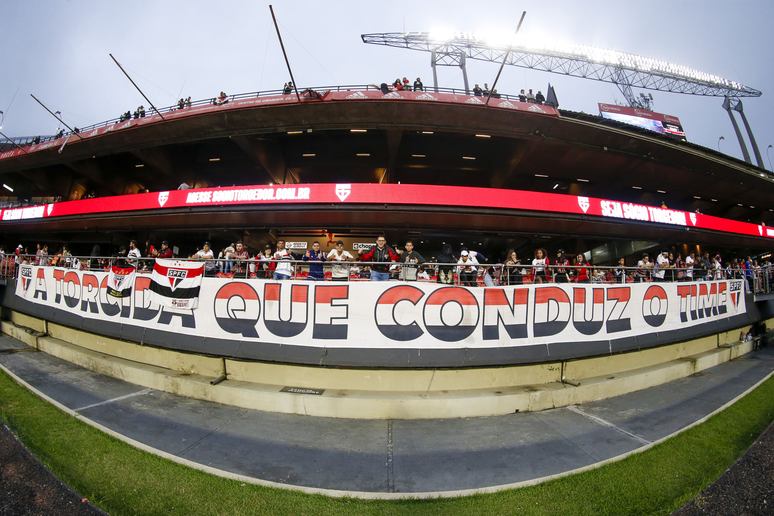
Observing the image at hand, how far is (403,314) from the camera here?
536cm

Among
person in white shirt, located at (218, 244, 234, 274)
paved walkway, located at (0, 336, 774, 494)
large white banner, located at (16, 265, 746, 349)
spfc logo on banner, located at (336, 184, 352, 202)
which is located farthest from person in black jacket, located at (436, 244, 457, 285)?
spfc logo on banner, located at (336, 184, 352, 202)

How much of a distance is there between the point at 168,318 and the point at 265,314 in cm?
259

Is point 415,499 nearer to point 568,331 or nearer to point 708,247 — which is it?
point 568,331

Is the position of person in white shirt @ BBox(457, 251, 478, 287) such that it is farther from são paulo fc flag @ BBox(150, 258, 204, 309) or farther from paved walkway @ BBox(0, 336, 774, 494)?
são paulo fc flag @ BBox(150, 258, 204, 309)

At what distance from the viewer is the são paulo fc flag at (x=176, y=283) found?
20.2ft

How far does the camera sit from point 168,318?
20.9 ft

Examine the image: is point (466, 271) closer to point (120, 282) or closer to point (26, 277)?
point (120, 282)

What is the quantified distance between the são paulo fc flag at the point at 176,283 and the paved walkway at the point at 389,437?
191 cm

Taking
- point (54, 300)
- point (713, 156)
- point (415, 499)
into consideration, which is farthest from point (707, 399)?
point (713, 156)

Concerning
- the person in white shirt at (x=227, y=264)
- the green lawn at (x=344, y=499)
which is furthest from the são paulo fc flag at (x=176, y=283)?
the green lawn at (x=344, y=499)

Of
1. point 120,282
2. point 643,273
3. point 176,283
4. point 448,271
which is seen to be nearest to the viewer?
point 176,283

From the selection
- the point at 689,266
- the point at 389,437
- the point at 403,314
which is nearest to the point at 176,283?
the point at 403,314

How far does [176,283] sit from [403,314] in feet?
16.6

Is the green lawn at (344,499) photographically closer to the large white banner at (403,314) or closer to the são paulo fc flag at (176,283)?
the large white banner at (403,314)
